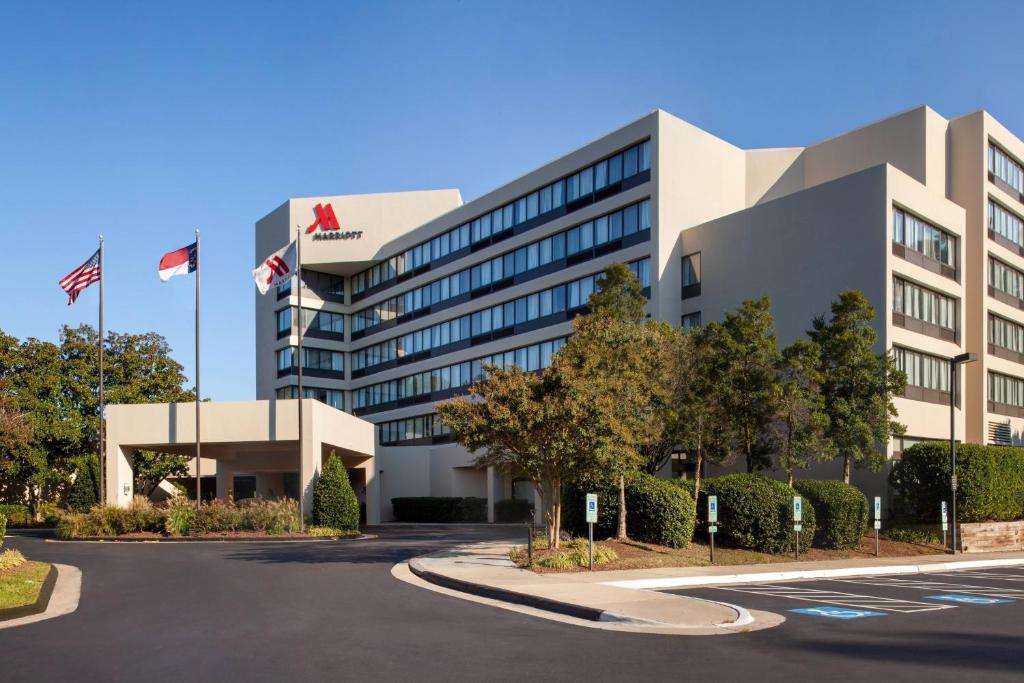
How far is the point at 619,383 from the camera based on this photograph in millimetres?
22875

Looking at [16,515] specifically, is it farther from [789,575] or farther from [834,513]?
[789,575]

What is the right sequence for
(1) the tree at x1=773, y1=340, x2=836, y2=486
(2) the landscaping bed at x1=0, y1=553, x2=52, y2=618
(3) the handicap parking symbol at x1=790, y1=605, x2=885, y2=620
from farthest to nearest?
(1) the tree at x1=773, y1=340, x2=836, y2=486
(3) the handicap parking symbol at x1=790, y1=605, x2=885, y2=620
(2) the landscaping bed at x1=0, y1=553, x2=52, y2=618

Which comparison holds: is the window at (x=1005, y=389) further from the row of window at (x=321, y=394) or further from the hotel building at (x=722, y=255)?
the row of window at (x=321, y=394)

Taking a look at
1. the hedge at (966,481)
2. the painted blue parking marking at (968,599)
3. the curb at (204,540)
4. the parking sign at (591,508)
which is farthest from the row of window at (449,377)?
the painted blue parking marking at (968,599)

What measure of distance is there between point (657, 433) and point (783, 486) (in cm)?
414

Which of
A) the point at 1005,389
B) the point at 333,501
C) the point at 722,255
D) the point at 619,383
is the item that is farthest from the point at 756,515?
the point at 1005,389

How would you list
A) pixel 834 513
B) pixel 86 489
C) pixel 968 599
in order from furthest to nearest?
pixel 86 489 < pixel 834 513 < pixel 968 599

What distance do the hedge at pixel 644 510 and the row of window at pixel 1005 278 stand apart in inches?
948

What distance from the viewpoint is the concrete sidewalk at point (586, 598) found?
12680 mm

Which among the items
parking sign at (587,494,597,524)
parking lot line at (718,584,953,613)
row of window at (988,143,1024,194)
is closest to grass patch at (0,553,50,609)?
parking sign at (587,494,597,524)

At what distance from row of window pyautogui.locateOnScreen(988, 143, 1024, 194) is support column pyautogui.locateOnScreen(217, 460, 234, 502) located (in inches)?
1585

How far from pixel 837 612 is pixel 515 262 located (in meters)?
39.2

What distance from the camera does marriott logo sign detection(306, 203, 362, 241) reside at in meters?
64.5

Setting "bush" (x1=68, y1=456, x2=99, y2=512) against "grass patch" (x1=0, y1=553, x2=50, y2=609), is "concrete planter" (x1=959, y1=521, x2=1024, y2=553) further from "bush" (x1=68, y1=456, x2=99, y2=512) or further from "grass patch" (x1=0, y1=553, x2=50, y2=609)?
"bush" (x1=68, y1=456, x2=99, y2=512)
